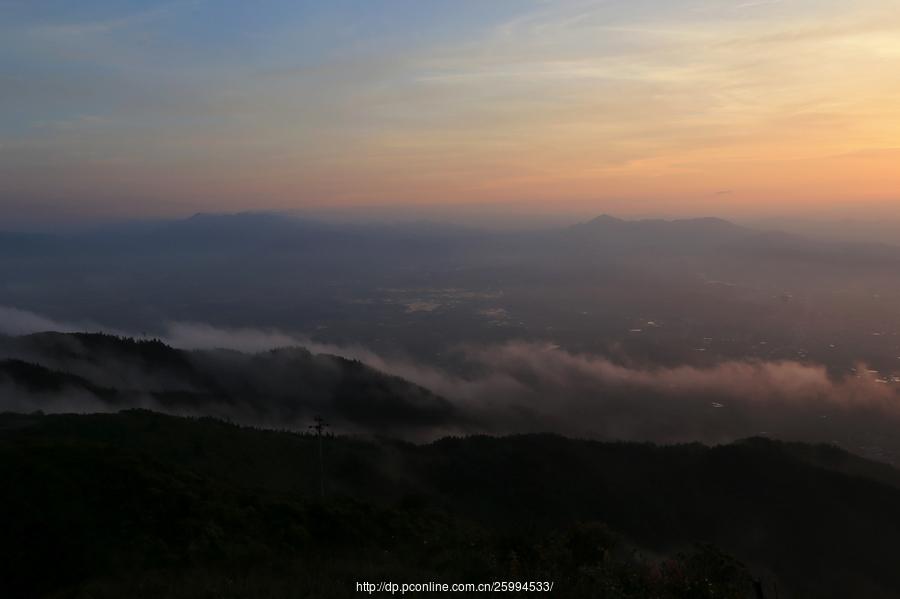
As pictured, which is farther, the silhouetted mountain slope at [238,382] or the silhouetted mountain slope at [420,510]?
the silhouetted mountain slope at [238,382]

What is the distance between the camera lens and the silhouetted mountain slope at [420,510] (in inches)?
630

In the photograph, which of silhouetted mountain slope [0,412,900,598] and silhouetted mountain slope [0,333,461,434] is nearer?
silhouetted mountain slope [0,412,900,598]

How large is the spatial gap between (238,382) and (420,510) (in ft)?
420

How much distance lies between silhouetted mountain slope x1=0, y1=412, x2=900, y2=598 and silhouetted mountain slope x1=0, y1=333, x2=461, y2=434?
46940mm

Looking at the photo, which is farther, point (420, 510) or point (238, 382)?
point (238, 382)

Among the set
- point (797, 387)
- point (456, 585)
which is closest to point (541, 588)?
point (456, 585)

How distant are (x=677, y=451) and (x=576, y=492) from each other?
26119mm

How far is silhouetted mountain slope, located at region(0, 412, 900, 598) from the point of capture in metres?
16.0

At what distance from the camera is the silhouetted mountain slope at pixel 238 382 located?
119m

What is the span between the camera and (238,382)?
14175 centimetres

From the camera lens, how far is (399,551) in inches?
734

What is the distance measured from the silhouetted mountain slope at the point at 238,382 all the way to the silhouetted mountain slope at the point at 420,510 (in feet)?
154

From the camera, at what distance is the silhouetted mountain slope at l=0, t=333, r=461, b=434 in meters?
119

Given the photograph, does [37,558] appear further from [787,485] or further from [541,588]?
[787,485]
